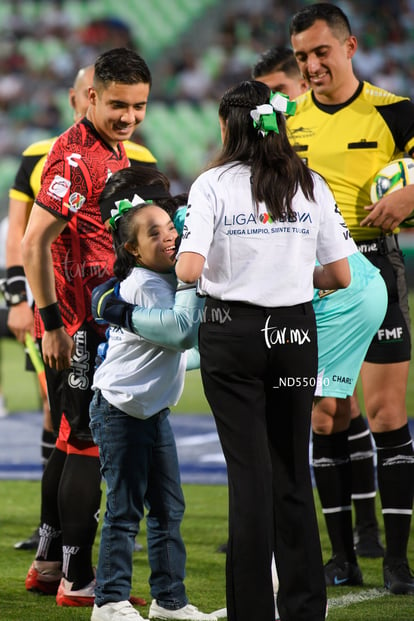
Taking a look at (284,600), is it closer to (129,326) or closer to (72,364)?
(129,326)

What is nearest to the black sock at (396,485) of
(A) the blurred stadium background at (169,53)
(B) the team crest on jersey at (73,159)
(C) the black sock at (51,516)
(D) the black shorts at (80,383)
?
(D) the black shorts at (80,383)

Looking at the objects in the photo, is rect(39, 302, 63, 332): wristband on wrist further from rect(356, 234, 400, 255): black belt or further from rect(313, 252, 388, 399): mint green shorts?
rect(356, 234, 400, 255): black belt

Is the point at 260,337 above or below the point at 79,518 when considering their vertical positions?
above

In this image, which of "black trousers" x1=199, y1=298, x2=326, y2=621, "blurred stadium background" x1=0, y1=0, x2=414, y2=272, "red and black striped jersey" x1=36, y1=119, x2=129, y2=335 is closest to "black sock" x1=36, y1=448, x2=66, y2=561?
"red and black striped jersey" x1=36, y1=119, x2=129, y2=335

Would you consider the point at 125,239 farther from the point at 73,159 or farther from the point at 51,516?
the point at 51,516

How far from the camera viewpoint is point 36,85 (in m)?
23.1

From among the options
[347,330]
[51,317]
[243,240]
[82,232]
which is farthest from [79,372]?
[243,240]

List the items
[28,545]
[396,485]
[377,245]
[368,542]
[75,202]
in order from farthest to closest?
[28,545] → [368,542] → [377,245] → [396,485] → [75,202]

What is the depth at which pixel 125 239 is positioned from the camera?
3.83 metres

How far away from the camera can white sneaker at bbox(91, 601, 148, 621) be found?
3705 mm

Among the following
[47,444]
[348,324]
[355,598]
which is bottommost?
[355,598]

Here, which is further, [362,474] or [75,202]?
[362,474]

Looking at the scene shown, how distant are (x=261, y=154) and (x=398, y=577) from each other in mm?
1973

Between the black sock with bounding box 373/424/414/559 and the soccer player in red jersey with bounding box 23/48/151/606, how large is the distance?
1223mm
